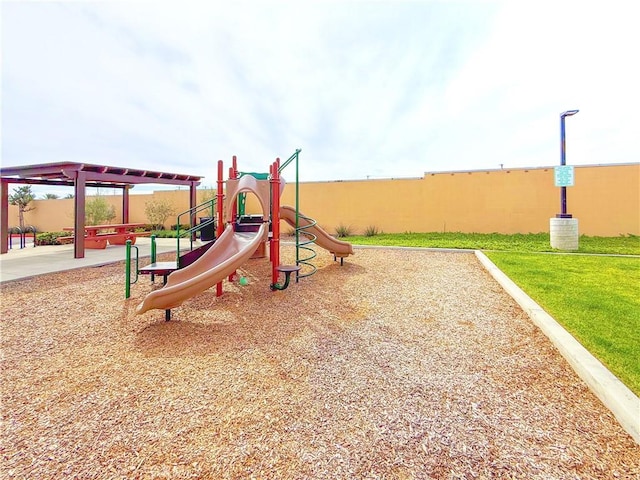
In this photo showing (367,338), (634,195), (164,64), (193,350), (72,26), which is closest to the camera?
(193,350)

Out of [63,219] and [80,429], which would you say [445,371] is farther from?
[63,219]

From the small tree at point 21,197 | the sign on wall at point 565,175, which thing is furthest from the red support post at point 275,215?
the small tree at point 21,197

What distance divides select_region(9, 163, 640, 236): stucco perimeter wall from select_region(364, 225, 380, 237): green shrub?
0.66ft

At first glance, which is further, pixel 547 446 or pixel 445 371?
pixel 445 371

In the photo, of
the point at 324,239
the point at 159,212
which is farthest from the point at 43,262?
the point at 159,212

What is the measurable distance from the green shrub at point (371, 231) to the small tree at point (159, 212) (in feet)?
35.3

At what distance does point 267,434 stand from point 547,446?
1670 mm

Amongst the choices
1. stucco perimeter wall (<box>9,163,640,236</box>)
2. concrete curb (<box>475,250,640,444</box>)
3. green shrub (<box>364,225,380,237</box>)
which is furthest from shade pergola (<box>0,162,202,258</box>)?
concrete curb (<box>475,250,640,444</box>)

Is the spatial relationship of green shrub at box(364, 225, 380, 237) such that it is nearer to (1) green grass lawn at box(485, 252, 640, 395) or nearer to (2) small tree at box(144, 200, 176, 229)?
(1) green grass lawn at box(485, 252, 640, 395)

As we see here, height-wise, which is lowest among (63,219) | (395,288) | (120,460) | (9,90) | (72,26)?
(120,460)

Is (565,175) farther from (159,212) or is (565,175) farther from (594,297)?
(159,212)

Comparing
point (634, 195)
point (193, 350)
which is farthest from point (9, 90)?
point (634, 195)

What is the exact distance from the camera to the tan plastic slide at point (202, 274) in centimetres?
362

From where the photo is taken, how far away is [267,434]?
1.89 meters
